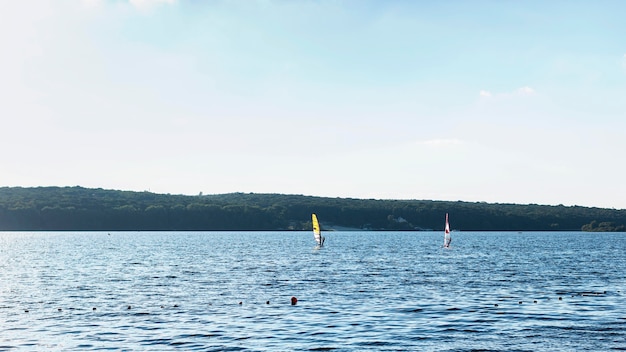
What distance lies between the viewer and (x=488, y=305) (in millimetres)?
56219

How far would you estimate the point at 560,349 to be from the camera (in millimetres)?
38406

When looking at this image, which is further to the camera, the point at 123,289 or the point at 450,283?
the point at 450,283

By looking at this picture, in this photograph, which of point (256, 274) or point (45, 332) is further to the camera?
point (256, 274)

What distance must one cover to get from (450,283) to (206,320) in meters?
34.5

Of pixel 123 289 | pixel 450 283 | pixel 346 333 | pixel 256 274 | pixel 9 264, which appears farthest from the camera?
pixel 9 264

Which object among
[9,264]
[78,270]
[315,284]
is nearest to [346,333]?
[315,284]

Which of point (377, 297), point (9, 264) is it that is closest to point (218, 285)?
point (377, 297)

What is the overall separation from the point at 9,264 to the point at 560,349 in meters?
97.9

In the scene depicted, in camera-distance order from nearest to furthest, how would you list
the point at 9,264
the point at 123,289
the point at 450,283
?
the point at 123,289, the point at 450,283, the point at 9,264

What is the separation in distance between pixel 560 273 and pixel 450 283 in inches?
898

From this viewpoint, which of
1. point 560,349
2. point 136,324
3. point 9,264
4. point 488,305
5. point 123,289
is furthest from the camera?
point 9,264

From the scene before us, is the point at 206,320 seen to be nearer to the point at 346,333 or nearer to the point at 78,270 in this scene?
the point at 346,333

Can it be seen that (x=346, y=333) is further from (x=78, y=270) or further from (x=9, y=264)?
(x=9, y=264)

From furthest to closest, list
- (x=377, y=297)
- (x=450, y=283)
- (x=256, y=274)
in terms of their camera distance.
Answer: (x=256, y=274) → (x=450, y=283) → (x=377, y=297)
